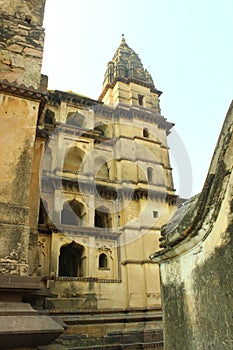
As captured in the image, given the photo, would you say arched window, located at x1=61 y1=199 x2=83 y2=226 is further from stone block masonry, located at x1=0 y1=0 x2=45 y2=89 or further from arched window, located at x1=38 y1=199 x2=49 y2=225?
stone block masonry, located at x1=0 y1=0 x2=45 y2=89

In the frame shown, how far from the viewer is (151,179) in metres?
19.4

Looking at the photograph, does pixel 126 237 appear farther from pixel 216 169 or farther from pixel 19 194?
pixel 216 169

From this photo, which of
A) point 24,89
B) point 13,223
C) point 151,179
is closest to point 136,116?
point 151,179

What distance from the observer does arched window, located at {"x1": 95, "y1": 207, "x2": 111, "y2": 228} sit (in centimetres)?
1756

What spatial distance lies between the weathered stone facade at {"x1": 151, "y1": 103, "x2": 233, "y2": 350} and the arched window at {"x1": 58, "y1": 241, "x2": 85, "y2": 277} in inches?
545

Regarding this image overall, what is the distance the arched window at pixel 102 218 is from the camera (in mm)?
17562

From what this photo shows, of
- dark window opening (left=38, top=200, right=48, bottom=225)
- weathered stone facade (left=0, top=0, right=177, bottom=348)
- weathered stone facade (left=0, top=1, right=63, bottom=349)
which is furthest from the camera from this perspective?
dark window opening (left=38, top=200, right=48, bottom=225)

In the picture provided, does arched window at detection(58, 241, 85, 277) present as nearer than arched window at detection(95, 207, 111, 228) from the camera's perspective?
Yes

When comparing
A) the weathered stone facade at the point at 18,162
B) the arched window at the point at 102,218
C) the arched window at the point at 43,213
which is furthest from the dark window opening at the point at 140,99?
the weathered stone facade at the point at 18,162

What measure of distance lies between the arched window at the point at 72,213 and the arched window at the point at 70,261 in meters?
1.54

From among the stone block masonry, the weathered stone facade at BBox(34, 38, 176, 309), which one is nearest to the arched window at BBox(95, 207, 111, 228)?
the weathered stone facade at BBox(34, 38, 176, 309)

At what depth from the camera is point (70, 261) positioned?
16.4m

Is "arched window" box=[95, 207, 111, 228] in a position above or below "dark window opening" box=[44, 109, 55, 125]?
below

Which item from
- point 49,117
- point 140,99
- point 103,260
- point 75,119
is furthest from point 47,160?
point 140,99
